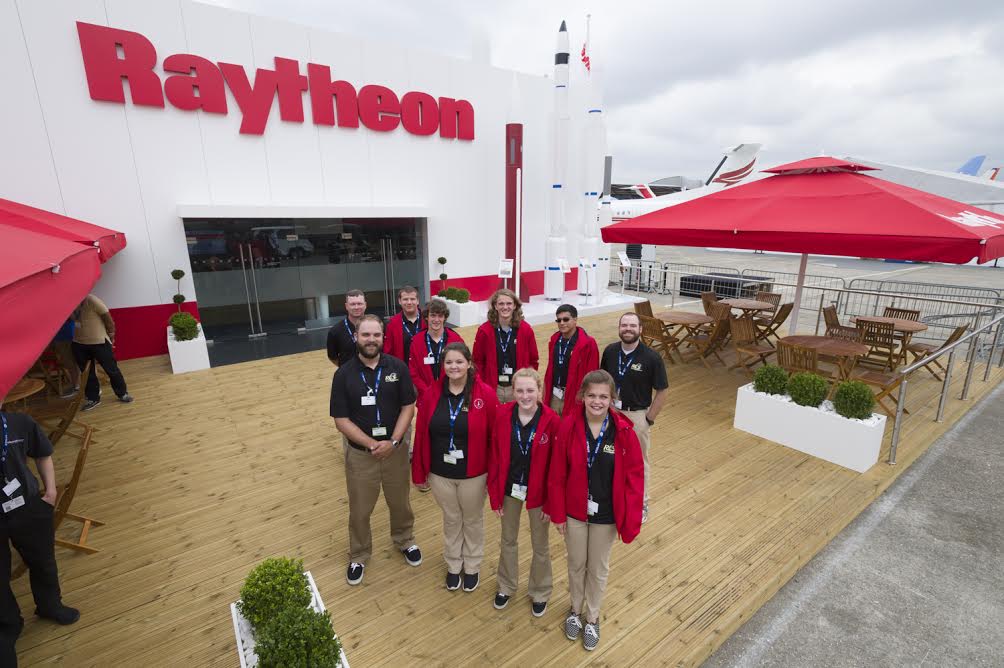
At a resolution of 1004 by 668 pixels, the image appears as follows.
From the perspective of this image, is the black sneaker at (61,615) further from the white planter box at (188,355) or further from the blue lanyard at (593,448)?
the white planter box at (188,355)

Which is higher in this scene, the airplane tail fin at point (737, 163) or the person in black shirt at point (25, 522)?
the airplane tail fin at point (737, 163)

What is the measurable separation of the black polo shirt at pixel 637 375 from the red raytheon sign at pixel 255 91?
877 centimetres

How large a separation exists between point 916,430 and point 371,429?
673 centimetres

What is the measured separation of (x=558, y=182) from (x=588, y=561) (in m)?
10.9

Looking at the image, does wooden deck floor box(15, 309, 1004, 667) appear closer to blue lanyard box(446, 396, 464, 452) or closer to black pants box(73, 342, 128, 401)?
black pants box(73, 342, 128, 401)

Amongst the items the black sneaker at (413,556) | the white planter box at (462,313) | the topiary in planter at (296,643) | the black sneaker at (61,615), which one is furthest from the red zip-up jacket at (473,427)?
the white planter box at (462,313)

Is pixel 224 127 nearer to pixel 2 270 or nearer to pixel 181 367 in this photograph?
pixel 181 367

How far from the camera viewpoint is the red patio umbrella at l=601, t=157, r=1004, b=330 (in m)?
4.84

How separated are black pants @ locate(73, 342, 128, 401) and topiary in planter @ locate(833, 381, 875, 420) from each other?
9289mm

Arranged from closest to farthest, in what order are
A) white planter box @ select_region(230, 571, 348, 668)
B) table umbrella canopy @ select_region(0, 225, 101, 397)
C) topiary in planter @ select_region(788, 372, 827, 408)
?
1. table umbrella canopy @ select_region(0, 225, 101, 397)
2. white planter box @ select_region(230, 571, 348, 668)
3. topiary in planter @ select_region(788, 372, 827, 408)

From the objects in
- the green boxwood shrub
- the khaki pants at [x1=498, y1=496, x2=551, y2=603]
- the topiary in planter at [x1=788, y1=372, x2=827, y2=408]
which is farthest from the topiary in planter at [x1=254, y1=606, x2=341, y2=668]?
the green boxwood shrub

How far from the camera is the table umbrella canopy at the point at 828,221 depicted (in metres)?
4.83

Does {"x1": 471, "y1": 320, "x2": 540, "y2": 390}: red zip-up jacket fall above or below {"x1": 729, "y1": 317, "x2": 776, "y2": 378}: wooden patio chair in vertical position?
above

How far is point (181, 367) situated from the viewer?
8234 mm
